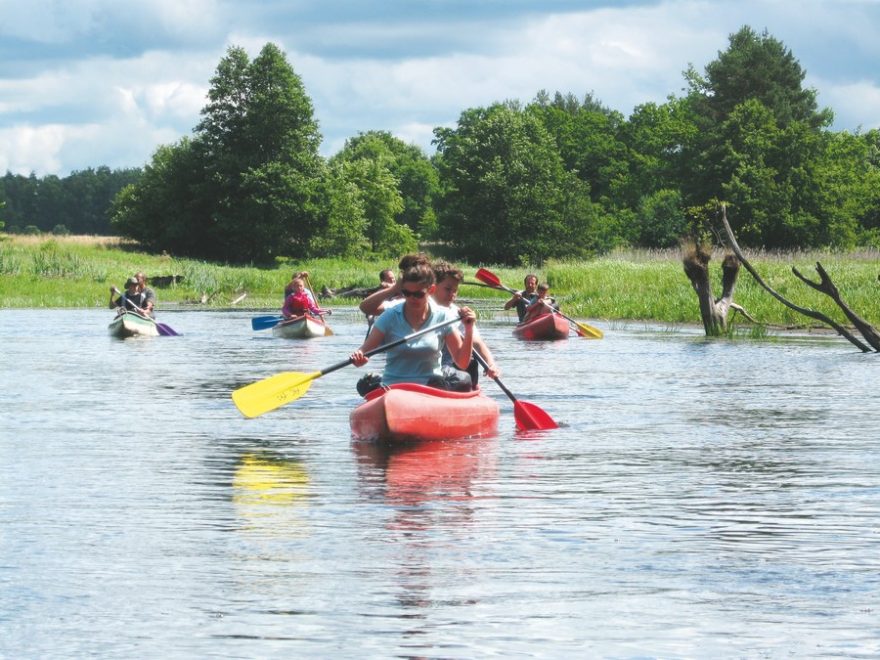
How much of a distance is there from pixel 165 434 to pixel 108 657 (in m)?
7.14

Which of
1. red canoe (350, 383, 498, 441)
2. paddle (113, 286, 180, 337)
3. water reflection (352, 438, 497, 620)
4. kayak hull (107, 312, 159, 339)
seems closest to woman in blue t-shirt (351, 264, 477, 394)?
red canoe (350, 383, 498, 441)

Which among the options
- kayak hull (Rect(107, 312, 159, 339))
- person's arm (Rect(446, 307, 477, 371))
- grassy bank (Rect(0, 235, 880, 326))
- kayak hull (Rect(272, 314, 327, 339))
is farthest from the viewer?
grassy bank (Rect(0, 235, 880, 326))

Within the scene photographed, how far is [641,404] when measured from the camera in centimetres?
1448

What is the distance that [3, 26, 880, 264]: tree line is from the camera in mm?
70188

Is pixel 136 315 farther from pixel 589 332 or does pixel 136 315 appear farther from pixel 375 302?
pixel 375 302

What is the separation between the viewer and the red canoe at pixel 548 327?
83.8 feet

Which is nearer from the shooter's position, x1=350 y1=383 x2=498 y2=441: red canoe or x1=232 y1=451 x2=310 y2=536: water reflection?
x1=232 y1=451 x2=310 y2=536: water reflection

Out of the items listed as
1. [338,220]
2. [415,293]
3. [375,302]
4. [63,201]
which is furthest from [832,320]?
[63,201]

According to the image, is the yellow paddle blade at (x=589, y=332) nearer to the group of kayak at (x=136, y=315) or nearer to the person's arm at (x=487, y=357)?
the group of kayak at (x=136, y=315)

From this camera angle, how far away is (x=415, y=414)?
1057cm

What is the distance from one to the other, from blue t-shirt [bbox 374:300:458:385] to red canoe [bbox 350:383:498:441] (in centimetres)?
22

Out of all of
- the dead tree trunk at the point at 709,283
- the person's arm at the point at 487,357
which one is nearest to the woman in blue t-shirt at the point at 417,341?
the person's arm at the point at 487,357

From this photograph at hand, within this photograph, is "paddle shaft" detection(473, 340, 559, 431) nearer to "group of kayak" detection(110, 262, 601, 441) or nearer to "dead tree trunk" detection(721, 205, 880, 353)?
"group of kayak" detection(110, 262, 601, 441)

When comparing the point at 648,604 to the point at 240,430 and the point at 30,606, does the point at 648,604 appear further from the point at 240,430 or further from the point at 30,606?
the point at 240,430
